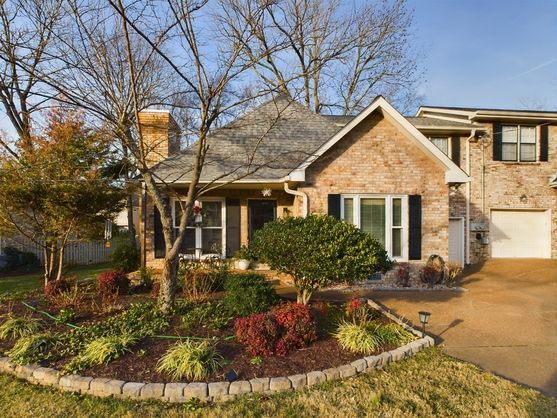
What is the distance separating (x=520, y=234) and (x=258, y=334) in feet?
46.7

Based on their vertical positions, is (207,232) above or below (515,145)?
below

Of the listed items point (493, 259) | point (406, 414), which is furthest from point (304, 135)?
point (406, 414)

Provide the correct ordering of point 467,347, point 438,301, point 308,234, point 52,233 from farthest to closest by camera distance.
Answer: point 52,233 < point 438,301 < point 308,234 < point 467,347

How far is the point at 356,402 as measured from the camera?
3742 millimetres

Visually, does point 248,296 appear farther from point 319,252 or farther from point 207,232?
point 207,232

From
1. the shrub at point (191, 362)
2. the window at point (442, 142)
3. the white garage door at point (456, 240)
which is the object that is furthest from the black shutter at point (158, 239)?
the window at point (442, 142)

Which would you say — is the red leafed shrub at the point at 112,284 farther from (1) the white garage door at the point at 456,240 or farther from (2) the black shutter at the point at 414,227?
(1) the white garage door at the point at 456,240

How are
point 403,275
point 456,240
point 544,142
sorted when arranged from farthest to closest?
point 544,142
point 456,240
point 403,275

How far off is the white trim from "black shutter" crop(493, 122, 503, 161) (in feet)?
18.7

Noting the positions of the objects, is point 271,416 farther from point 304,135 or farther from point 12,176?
point 304,135

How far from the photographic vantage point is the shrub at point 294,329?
4855 mm

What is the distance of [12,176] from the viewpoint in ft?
26.6

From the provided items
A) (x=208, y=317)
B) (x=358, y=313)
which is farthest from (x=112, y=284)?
(x=358, y=313)

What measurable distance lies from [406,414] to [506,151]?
14.1 m
